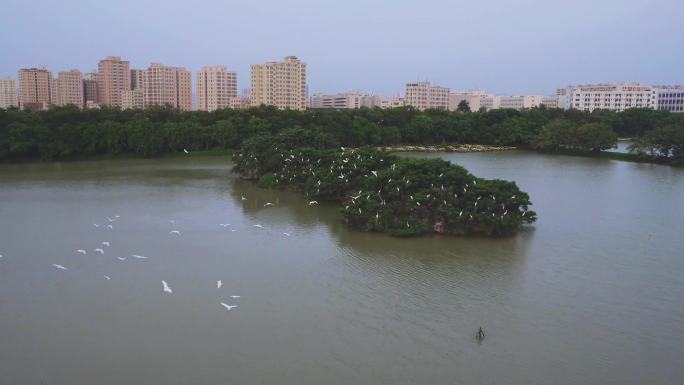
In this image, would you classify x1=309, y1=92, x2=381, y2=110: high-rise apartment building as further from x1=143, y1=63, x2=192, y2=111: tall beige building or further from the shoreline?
the shoreline

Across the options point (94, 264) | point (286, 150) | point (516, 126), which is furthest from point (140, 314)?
point (516, 126)

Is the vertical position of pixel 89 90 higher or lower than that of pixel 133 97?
higher

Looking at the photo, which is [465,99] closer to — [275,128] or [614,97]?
[614,97]

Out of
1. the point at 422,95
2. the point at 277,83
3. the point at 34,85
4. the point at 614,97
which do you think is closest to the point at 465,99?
the point at 422,95

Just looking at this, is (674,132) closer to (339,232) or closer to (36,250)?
(339,232)

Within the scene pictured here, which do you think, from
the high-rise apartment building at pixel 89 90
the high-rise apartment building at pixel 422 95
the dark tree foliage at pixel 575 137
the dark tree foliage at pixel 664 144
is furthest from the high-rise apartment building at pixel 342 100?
the dark tree foliage at pixel 664 144

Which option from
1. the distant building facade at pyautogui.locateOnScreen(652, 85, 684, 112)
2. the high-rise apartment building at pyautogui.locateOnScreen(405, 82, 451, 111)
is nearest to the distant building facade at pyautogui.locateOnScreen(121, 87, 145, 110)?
the high-rise apartment building at pyautogui.locateOnScreen(405, 82, 451, 111)
